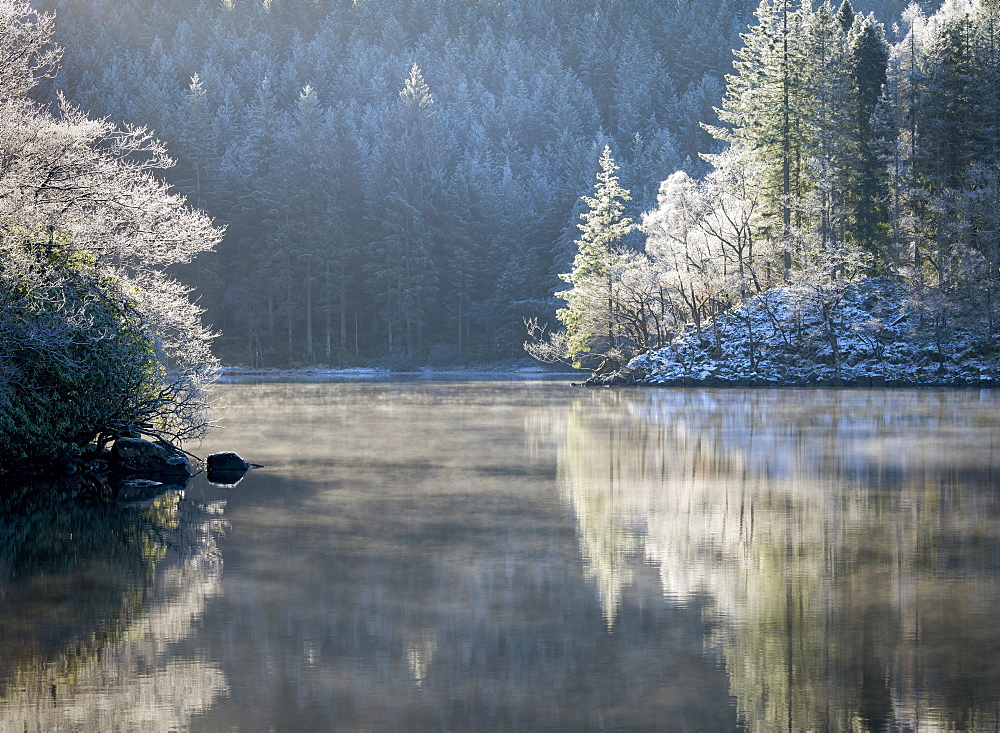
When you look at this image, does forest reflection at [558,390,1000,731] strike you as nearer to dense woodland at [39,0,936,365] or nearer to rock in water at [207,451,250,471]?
rock in water at [207,451,250,471]

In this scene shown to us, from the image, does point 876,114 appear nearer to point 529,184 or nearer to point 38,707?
point 529,184

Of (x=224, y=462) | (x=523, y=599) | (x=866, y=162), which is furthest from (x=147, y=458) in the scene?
(x=866, y=162)

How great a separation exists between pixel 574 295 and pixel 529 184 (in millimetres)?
47120

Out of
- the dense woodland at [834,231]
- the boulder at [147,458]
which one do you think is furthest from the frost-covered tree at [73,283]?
the dense woodland at [834,231]

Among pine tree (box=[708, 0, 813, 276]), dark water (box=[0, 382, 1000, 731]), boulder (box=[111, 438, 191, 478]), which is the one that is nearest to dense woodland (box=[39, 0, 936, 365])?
pine tree (box=[708, 0, 813, 276])

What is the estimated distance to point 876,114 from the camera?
58969 millimetres

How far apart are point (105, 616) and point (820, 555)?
763cm

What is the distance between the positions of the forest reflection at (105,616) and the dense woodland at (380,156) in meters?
61.8

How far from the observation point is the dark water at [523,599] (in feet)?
24.0

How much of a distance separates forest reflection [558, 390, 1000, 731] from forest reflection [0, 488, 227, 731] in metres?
3.81

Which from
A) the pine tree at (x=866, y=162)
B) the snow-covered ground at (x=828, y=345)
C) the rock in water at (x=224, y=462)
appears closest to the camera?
the rock in water at (x=224, y=462)

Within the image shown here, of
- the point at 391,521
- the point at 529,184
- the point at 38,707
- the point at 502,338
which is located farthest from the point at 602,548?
the point at 529,184

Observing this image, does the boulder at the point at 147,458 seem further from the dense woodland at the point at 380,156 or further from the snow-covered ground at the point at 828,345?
the dense woodland at the point at 380,156

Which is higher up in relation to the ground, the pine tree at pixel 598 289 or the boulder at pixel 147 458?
the pine tree at pixel 598 289
